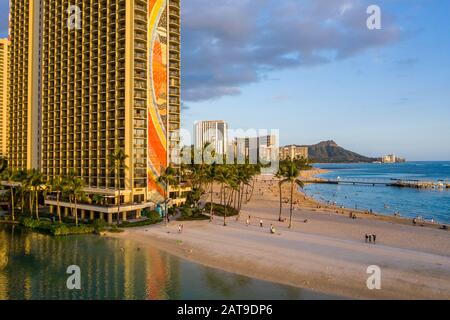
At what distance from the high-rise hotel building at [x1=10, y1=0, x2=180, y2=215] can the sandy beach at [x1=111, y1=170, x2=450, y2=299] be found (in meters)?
23.5

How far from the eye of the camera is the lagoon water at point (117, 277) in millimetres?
35562

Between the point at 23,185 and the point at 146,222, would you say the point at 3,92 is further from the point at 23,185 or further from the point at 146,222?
the point at 146,222

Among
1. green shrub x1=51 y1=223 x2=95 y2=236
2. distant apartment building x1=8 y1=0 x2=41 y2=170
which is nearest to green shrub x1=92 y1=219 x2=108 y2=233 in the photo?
green shrub x1=51 y1=223 x2=95 y2=236

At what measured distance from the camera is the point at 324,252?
156 feet

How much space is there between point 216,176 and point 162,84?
1101 inches

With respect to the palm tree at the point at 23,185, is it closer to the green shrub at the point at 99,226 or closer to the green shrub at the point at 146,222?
the green shrub at the point at 99,226

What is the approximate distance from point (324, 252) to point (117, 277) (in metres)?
26.3

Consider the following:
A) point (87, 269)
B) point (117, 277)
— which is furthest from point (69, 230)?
point (117, 277)

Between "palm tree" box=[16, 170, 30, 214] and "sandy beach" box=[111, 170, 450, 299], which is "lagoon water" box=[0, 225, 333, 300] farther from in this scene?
"palm tree" box=[16, 170, 30, 214]

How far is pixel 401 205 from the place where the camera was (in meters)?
119

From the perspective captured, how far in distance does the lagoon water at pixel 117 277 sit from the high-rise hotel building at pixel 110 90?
28.0 m

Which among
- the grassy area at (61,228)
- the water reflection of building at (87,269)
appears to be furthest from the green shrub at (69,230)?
the water reflection of building at (87,269)

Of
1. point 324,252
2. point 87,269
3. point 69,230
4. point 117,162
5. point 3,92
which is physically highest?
point 3,92
